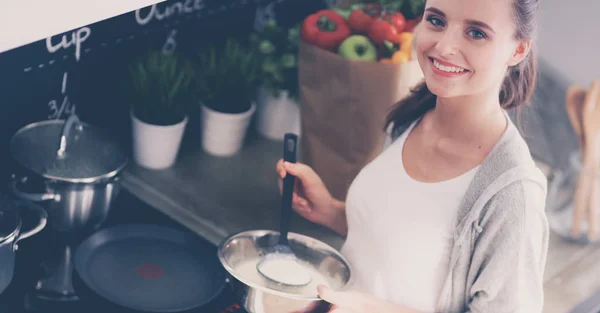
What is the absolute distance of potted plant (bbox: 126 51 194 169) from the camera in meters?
1.32

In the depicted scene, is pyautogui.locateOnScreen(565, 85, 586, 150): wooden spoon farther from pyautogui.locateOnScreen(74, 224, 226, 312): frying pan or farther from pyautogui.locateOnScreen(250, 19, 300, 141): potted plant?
pyautogui.locateOnScreen(74, 224, 226, 312): frying pan

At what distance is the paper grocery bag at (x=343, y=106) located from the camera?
123 centimetres

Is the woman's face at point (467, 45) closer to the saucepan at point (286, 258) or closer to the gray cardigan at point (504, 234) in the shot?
the gray cardigan at point (504, 234)

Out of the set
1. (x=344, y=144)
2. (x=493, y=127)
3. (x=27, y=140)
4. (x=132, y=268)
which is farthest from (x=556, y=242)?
(x=27, y=140)

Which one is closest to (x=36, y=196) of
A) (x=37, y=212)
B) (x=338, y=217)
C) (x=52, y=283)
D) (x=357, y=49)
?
(x=37, y=212)

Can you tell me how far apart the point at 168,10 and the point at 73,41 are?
226 millimetres

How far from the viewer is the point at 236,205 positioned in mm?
1374

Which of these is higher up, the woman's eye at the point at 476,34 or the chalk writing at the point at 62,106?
the woman's eye at the point at 476,34

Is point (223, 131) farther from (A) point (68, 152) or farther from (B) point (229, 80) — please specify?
(A) point (68, 152)

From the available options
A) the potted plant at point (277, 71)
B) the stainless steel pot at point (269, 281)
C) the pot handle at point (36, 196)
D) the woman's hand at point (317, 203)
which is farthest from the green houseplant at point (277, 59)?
the pot handle at point (36, 196)

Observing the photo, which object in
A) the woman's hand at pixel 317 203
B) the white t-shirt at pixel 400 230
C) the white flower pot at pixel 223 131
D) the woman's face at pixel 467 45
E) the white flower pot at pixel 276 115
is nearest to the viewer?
the woman's face at pixel 467 45

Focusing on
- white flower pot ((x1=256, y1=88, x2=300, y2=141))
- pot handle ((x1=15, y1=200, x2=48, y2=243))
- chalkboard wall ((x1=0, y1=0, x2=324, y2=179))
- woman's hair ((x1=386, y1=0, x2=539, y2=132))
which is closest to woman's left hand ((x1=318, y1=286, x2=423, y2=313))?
woman's hair ((x1=386, y1=0, x2=539, y2=132))

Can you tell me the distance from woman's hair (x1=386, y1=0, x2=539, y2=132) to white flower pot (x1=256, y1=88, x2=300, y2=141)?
39cm

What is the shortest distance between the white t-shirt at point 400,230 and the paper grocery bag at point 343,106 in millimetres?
140
